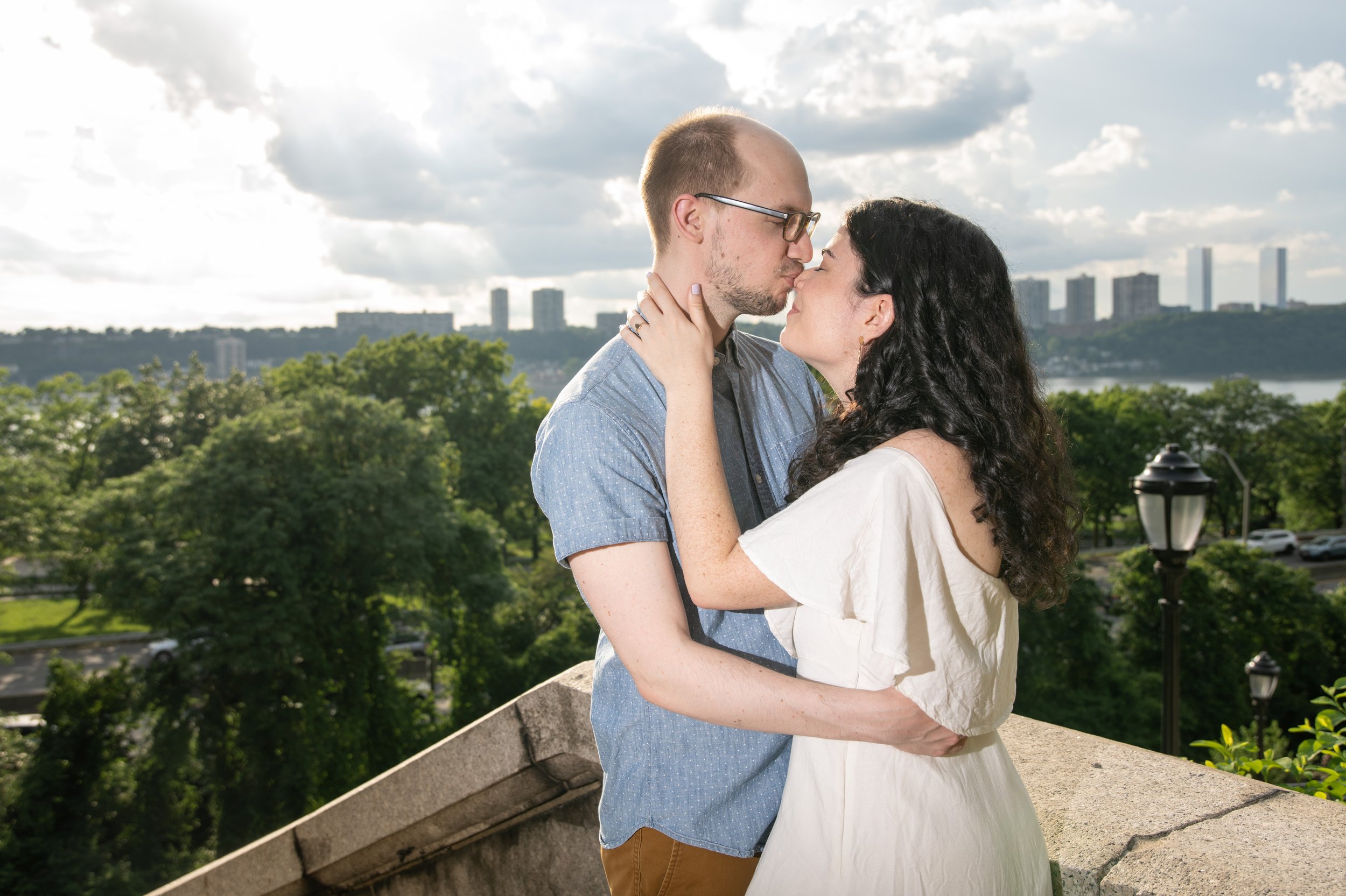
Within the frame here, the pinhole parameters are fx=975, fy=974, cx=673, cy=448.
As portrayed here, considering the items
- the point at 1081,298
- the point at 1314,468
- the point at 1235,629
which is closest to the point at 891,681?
the point at 1235,629

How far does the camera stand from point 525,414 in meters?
34.4

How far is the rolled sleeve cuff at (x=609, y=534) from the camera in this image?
74.9 inches

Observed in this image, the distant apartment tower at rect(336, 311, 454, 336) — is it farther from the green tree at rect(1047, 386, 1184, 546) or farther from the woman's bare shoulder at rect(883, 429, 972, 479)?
the woman's bare shoulder at rect(883, 429, 972, 479)

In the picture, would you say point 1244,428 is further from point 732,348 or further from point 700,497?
point 700,497

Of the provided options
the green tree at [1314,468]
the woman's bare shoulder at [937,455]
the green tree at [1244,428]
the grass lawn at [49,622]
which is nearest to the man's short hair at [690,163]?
the woman's bare shoulder at [937,455]

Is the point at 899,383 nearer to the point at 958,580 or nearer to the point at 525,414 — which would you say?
the point at 958,580

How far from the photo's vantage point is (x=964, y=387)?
2004 mm

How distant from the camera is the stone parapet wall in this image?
1.98 meters

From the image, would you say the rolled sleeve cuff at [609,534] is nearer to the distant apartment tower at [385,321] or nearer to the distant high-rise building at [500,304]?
the distant apartment tower at [385,321]

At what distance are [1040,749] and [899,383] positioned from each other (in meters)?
1.30

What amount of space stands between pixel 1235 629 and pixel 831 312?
86.1 feet

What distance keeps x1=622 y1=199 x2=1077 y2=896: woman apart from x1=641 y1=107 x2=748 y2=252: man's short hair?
0.53 meters

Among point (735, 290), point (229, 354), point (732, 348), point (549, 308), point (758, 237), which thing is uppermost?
point (549, 308)

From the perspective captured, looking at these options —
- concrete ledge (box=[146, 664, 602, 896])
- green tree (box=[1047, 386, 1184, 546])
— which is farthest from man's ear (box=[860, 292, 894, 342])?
green tree (box=[1047, 386, 1184, 546])
